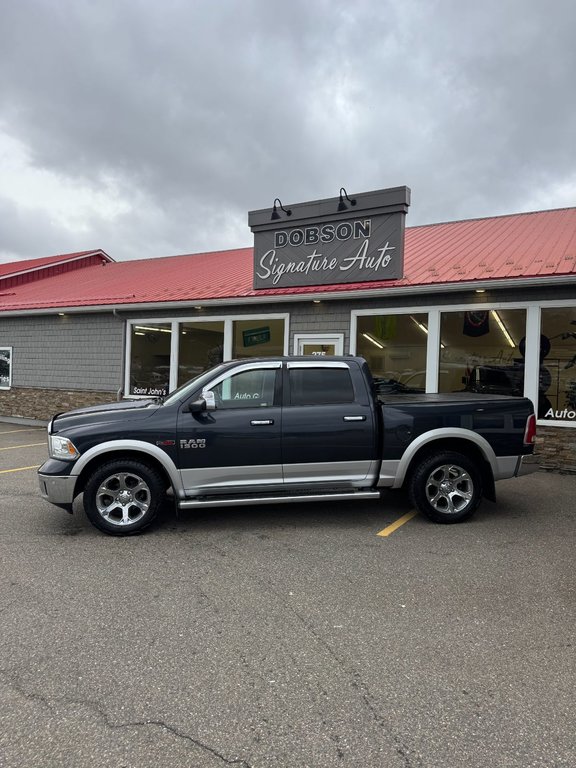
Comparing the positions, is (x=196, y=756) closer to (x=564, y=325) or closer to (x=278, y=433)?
(x=278, y=433)

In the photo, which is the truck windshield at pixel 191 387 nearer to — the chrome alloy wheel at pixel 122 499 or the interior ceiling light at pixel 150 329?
the chrome alloy wheel at pixel 122 499

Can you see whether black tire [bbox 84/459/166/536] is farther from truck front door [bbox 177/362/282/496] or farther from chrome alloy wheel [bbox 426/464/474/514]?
chrome alloy wheel [bbox 426/464/474/514]

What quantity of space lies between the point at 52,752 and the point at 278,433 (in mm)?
3693

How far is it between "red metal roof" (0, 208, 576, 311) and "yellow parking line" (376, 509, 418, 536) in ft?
16.6

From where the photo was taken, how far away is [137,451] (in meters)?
5.62

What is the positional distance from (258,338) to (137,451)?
7417mm

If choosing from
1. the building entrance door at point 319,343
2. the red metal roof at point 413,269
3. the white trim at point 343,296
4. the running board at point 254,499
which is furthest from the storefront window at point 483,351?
the running board at point 254,499

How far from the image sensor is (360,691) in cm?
295

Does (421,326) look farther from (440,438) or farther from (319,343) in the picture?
(440,438)

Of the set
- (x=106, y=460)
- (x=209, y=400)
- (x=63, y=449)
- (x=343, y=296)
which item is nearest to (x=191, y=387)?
(x=209, y=400)

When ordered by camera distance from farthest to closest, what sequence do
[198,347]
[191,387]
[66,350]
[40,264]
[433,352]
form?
[40,264], [66,350], [198,347], [433,352], [191,387]

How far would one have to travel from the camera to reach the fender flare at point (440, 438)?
6.04 meters

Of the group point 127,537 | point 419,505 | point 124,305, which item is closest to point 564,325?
point 419,505

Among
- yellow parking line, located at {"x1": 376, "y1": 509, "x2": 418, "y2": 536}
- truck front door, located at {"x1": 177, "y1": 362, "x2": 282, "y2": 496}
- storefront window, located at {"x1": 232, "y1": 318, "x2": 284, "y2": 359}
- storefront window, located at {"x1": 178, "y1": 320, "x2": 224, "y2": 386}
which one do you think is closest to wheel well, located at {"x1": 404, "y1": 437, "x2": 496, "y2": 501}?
yellow parking line, located at {"x1": 376, "y1": 509, "x2": 418, "y2": 536}
